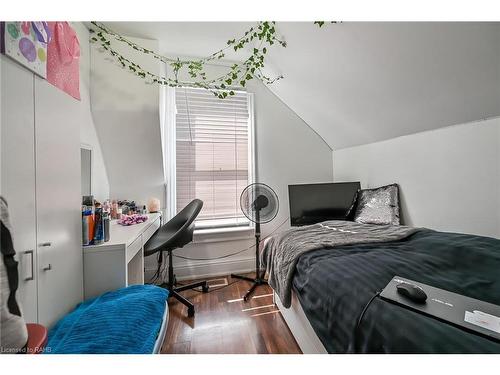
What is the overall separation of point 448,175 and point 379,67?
98cm

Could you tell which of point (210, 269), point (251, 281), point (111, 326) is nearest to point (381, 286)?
point (111, 326)

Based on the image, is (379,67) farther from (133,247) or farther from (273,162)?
(133,247)

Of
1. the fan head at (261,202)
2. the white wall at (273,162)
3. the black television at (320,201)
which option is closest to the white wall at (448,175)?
the black television at (320,201)

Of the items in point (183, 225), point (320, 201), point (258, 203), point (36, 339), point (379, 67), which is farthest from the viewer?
point (320, 201)

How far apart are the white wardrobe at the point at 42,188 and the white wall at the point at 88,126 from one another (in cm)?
80

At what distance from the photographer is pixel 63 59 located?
94 centimetres

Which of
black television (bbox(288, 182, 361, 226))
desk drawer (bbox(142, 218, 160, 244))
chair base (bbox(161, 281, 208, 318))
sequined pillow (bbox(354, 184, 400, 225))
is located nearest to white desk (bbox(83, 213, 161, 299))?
desk drawer (bbox(142, 218, 160, 244))

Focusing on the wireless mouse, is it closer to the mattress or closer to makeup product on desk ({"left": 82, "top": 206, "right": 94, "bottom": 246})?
the mattress

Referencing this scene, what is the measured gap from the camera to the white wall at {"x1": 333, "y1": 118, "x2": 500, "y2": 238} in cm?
135

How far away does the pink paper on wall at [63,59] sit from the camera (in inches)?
34.4

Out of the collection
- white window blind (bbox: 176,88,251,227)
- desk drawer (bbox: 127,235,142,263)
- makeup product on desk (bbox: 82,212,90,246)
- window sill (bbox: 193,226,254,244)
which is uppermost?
white window blind (bbox: 176,88,251,227)

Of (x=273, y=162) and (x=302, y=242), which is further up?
(x=273, y=162)

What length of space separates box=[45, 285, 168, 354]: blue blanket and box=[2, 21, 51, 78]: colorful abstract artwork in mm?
984

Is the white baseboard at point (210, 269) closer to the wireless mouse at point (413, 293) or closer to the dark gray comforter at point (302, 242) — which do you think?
the dark gray comforter at point (302, 242)
